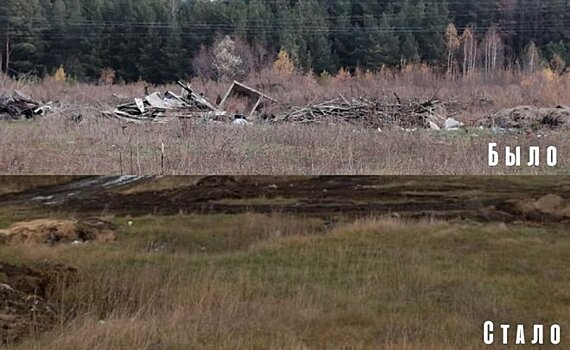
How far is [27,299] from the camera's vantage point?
→ 2277mm

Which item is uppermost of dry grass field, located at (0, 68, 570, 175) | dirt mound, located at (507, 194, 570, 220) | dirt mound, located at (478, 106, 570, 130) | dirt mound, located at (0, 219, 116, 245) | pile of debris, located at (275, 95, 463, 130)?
dirt mound, located at (507, 194, 570, 220)

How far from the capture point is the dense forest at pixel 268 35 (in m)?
49.0

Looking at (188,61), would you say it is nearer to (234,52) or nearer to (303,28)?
(234,52)

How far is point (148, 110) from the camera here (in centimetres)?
1928

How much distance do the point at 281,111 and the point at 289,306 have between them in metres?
18.3

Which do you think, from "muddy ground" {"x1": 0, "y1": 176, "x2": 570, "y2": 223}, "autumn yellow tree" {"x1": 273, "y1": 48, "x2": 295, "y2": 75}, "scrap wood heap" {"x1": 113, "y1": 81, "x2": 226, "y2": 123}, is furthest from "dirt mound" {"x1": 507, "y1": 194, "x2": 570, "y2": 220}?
"autumn yellow tree" {"x1": 273, "y1": 48, "x2": 295, "y2": 75}

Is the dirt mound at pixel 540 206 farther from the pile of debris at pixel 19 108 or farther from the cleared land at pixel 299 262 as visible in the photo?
the pile of debris at pixel 19 108

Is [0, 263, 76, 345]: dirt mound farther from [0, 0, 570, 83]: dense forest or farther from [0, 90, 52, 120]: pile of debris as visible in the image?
[0, 0, 570, 83]: dense forest

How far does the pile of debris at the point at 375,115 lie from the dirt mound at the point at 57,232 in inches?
522

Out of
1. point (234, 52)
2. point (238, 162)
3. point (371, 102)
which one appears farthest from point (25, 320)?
point (234, 52)

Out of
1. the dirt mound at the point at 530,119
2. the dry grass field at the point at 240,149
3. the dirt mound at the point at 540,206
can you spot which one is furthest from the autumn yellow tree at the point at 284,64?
the dirt mound at the point at 540,206

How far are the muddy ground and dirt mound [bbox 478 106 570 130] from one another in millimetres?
14638

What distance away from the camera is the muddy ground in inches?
93.7

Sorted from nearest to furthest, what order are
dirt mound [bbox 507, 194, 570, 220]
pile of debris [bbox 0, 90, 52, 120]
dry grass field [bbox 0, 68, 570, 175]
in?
dirt mound [bbox 507, 194, 570, 220] < dry grass field [bbox 0, 68, 570, 175] < pile of debris [bbox 0, 90, 52, 120]
